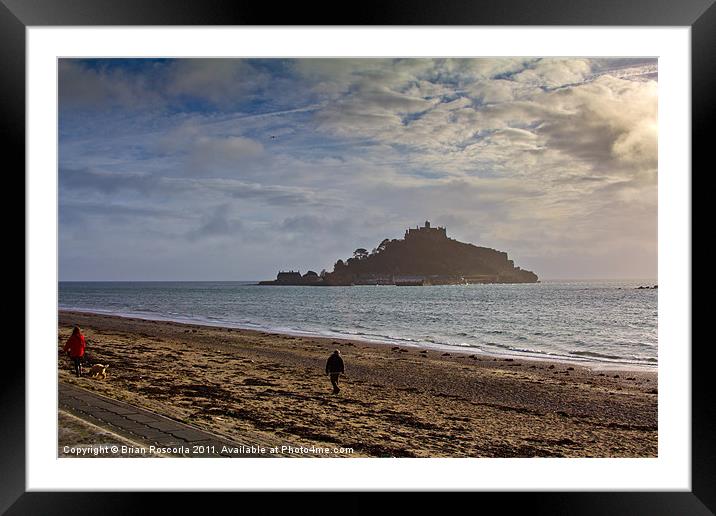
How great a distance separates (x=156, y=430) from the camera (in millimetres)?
2971

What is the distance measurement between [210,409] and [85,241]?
49.9 ft

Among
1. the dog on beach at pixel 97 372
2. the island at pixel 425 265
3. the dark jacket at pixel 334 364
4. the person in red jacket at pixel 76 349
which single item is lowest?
the dog on beach at pixel 97 372

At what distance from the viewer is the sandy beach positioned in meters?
3.93

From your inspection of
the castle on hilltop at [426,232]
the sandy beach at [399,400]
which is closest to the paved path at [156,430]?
the sandy beach at [399,400]

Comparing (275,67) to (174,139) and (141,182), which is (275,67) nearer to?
(174,139)

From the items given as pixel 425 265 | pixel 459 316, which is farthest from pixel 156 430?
pixel 425 265

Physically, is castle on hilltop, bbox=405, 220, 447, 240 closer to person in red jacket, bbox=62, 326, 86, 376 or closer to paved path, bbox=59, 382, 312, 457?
person in red jacket, bbox=62, 326, 86, 376

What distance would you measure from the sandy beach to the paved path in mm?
385

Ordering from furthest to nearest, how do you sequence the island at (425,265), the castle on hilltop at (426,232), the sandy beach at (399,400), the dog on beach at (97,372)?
the island at (425,265) < the castle on hilltop at (426,232) < the dog on beach at (97,372) < the sandy beach at (399,400)

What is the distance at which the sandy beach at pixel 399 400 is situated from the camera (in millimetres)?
3934

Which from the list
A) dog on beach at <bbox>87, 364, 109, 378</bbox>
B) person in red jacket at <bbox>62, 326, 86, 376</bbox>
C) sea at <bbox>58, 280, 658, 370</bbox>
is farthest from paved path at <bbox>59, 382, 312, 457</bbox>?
sea at <bbox>58, 280, 658, 370</bbox>

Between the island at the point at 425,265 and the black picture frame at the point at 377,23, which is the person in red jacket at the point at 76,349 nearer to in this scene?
the black picture frame at the point at 377,23

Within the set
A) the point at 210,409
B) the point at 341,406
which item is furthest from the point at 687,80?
the point at 210,409

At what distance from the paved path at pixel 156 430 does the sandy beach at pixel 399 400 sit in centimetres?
38
